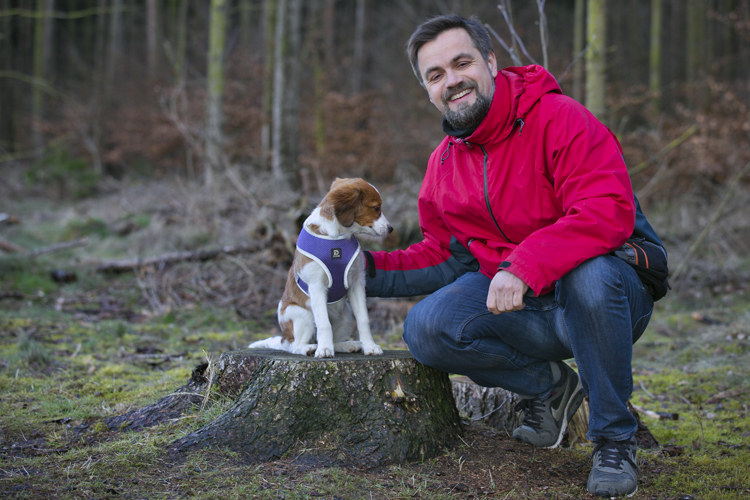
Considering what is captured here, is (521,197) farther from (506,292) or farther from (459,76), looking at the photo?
(459,76)

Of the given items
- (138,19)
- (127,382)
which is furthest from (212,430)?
(138,19)

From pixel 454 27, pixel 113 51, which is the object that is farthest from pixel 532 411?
pixel 113 51

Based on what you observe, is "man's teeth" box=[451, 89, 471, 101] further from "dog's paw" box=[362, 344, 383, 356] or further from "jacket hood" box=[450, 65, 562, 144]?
"dog's paw" box=[362, 344, 383, 356]

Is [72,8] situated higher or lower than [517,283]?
higher

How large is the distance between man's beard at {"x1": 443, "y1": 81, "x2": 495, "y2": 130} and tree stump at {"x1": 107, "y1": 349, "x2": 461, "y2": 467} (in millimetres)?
1346

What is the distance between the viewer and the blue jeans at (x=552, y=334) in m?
2.71

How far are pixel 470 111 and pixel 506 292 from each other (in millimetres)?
1064

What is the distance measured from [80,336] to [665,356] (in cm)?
582

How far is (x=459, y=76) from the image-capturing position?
330 centimetres

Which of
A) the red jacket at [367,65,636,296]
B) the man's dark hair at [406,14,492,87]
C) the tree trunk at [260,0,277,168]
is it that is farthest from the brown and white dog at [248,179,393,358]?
the tree trunk at [260,0,277,168]

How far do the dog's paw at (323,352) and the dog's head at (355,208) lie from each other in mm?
743

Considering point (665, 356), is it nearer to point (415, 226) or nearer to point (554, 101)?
point (415, 226)

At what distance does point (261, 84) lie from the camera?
64.1ft

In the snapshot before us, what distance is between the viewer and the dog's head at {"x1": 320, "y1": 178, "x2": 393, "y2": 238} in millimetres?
3488
